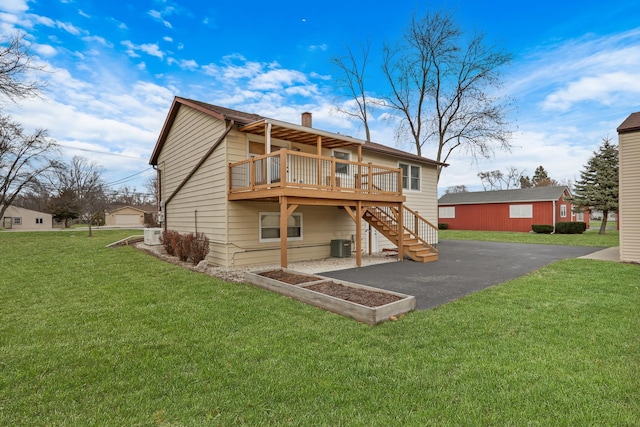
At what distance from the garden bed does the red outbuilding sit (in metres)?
24.7

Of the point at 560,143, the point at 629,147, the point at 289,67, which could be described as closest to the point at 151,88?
the point at 289,67

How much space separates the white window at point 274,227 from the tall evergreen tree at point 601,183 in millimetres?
22994

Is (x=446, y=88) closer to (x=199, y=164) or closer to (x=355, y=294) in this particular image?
(x=199, y=164)

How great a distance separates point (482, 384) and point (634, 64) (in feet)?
47.6

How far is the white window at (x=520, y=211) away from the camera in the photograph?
2485cm

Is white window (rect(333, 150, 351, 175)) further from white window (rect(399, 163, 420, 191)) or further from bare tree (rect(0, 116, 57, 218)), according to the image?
bare tree (rect(0, 116, 57, 218))

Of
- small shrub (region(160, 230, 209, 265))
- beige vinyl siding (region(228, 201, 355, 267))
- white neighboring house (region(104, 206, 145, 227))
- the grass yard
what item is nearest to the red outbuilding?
the grass yard

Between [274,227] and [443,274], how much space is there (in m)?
5.44

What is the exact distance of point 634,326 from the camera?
4.11 m

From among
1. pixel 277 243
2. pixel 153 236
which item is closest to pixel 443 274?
pixel 277 243

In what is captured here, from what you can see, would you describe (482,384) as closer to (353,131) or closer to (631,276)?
(631,276)

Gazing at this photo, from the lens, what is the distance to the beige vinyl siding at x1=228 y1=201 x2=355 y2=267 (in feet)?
31.2

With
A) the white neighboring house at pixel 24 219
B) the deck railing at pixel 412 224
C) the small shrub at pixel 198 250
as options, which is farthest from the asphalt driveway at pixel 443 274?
the white neighboring house at pixel 24 219

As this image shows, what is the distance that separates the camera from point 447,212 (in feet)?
97.4
